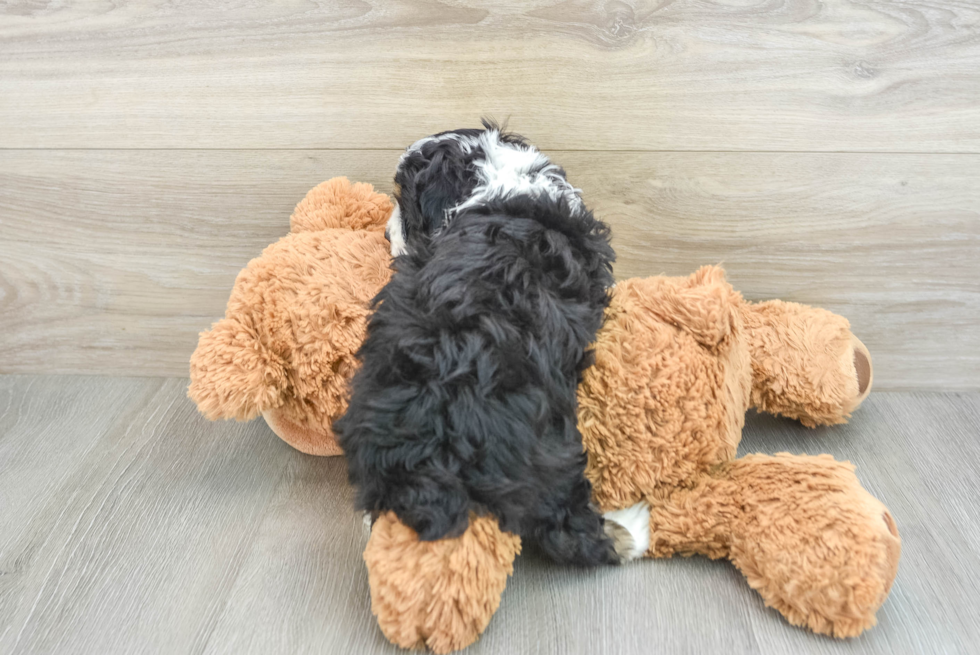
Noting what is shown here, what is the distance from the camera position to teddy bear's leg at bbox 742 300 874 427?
0.76 m

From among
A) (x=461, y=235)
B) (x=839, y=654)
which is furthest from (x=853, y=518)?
(x=461, y=235)

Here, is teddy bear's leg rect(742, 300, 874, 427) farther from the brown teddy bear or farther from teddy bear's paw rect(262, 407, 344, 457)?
teddy bear's paw rect(262, 407, 344, 457)

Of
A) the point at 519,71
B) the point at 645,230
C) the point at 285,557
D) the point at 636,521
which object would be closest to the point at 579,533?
the point at 636,521

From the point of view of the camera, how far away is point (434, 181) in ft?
1.99

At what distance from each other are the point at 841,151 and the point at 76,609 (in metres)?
0.92

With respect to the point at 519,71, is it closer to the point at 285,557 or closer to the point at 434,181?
the point at 434,181

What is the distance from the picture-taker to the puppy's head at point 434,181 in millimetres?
600

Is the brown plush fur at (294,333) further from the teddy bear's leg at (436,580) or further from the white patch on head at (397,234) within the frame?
the teddy bear's leg at (436,580)

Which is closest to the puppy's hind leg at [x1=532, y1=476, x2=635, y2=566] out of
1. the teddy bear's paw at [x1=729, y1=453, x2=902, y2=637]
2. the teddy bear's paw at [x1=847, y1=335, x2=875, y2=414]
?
the teddy bear's paw at [x1=729, y1=453, x2=902, y2=637]

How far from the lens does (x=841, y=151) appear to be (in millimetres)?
788

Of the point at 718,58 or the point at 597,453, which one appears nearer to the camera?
the point at 597,453

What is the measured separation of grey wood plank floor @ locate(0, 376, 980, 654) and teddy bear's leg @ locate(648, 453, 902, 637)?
0.03 meters

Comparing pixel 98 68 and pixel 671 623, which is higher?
pixel 98 68

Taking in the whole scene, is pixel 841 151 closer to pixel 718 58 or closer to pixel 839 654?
pixel 718 58
